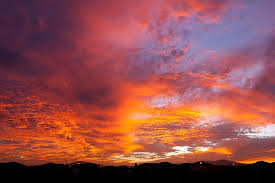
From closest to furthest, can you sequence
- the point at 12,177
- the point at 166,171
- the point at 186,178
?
the point at 12,177 → the point at 186,178 → the point at 166,171

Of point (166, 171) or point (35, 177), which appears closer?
point (35, 177)

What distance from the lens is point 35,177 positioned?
A: 40.9 m

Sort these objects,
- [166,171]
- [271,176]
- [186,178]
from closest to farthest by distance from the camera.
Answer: [271,176]
[186,178]
[166,171]

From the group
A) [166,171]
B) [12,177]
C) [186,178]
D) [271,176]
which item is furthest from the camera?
[166,171]

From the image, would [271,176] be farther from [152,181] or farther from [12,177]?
[12,177]

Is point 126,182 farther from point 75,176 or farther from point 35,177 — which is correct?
point 35,177

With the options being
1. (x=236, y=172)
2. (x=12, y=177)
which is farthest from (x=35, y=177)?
(x=236, y=172)

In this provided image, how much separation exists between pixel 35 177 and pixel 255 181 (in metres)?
41.8

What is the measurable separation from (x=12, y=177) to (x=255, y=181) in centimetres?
4575

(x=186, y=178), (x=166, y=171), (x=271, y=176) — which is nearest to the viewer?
(x=271, y=176)

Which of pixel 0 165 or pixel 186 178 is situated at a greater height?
pixel 0 165

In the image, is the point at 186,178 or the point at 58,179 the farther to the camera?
the point at 186,178

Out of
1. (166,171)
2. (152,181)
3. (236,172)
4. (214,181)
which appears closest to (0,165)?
(152,181)

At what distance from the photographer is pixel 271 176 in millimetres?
43156
